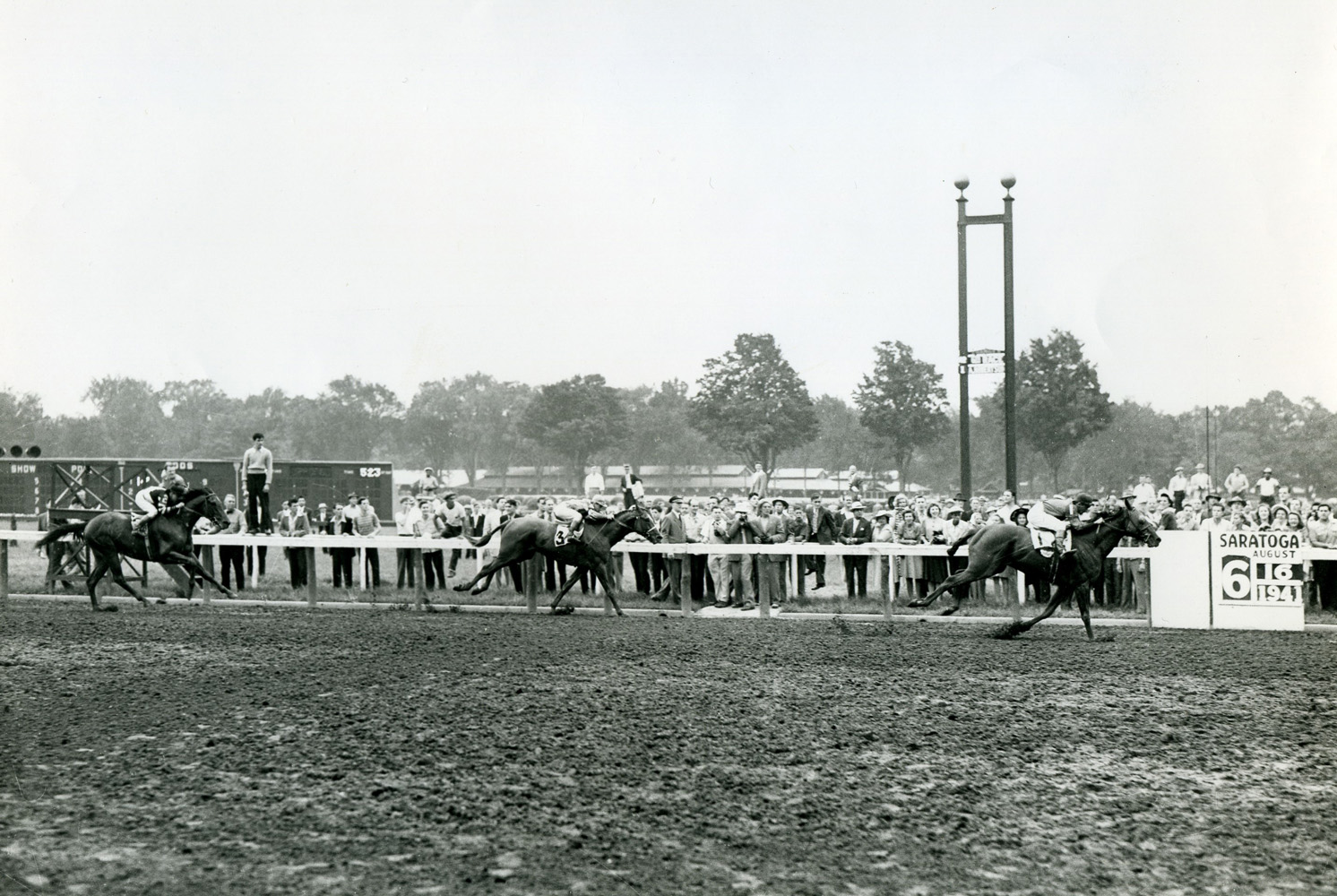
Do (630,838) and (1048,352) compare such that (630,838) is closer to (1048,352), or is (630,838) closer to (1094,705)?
(1094,705)

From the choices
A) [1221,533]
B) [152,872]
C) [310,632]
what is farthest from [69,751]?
[1221,533]

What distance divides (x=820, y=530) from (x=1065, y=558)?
14.8ft

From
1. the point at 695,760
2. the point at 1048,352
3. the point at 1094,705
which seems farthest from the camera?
the point at 1048,352

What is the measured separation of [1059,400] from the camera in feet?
148

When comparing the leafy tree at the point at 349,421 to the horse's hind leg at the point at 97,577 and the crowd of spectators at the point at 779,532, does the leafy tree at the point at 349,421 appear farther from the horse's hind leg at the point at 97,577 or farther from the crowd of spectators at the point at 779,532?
the horse's hind leg at the point at 97,577

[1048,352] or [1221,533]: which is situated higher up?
[1048,352]

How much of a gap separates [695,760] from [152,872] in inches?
131

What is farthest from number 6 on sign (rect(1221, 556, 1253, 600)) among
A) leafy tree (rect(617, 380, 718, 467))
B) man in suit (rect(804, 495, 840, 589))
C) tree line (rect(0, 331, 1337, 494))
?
leafy tree (rect(617, 380, 718, 467))

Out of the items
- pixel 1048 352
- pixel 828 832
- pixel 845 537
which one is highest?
pixel 1048 352

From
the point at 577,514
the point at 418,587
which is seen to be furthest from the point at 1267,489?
the point at 418,587

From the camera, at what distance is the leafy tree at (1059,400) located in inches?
1764

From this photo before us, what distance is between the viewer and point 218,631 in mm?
13547

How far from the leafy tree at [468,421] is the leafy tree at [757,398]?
9.71 metres

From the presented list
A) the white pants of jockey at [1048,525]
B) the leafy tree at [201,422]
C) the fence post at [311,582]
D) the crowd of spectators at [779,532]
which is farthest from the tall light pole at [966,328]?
the leafy tree at [201,422]
